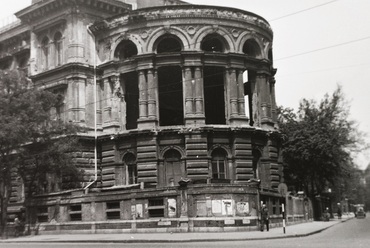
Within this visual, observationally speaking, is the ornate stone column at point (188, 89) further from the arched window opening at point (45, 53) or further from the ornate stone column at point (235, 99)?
the arched window opening at point (45, 53)

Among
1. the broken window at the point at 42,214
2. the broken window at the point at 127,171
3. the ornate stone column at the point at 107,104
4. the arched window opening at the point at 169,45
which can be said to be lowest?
the broken window at the point at 42,214

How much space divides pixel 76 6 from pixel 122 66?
618 cm

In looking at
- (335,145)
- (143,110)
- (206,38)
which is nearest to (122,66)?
(143,110)

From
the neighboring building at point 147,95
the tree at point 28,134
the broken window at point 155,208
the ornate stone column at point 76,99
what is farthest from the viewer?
the ornate stone column at point 76,99

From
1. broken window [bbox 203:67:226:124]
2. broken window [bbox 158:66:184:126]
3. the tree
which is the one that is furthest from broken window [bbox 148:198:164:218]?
broken window [bbox 203:67:226:124]

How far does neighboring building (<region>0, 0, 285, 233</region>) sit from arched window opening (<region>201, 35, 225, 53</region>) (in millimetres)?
102

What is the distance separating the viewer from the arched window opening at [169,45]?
40075 mm

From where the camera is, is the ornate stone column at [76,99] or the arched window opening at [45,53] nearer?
the ornate stone column at [76,99]

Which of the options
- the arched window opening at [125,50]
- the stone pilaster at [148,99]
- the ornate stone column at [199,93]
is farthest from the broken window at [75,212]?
the arched window opening at [125,50]

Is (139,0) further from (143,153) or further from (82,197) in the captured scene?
(82,197)

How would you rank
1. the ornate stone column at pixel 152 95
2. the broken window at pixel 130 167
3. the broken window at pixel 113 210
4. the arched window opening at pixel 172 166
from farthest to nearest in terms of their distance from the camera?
the broken window at pixel 130 167
the ornate stone column at pixel 152 95
the arched window opening at pixel 172 166
the broken window at pixel 113 210

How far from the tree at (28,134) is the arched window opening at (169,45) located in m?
9.88

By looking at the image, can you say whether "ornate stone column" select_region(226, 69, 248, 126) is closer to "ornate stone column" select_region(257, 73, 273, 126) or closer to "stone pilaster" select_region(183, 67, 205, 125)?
"stone pilaster" select_region(183, 67, 205, 125)

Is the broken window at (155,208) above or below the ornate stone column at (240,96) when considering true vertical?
below
